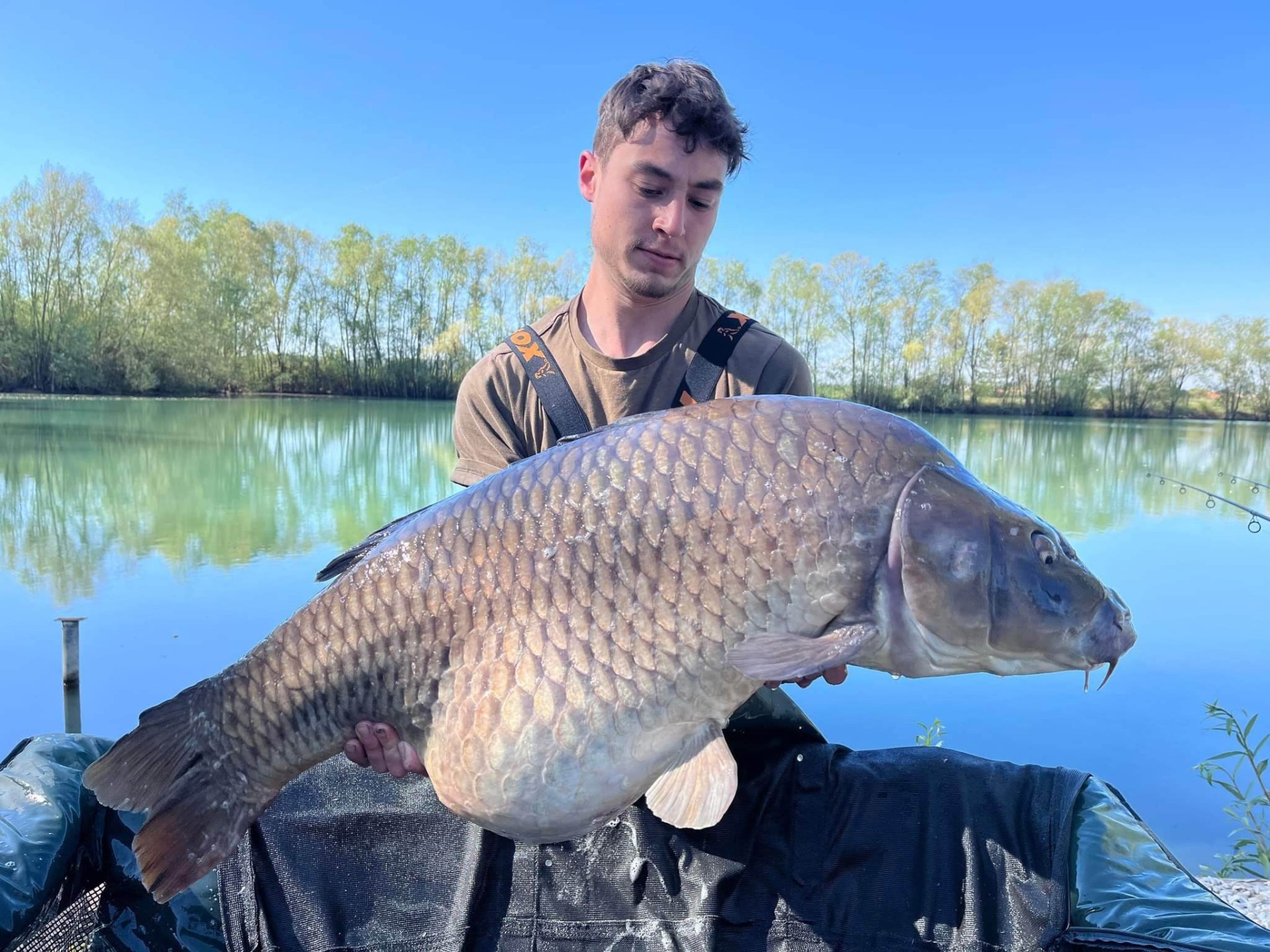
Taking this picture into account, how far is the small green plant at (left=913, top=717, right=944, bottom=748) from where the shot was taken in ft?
7.64

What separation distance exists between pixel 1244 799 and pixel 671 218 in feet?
6.48

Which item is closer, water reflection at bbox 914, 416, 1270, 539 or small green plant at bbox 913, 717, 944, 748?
small green plant at bbox 913, 717, 944, 748

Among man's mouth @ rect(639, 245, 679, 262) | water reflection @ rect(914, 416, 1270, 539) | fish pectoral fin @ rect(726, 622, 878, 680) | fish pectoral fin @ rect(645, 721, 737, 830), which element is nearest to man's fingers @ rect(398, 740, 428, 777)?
fish pectoral fin @ rect(645, 721, 737, 830)

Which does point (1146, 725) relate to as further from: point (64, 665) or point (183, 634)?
point (183, 634)

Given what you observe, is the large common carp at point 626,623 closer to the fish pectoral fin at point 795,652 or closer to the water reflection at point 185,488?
the fish pectoral fin at point 795,652

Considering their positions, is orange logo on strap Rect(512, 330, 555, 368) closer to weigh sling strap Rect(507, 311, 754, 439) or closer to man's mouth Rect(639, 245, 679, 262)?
weigh sling strap Rect(507, 311, 754, 439)

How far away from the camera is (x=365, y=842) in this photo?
4.69 ft

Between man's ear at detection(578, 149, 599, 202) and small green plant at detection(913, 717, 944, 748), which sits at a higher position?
man's ear at detection(578, 149, 599, 202)

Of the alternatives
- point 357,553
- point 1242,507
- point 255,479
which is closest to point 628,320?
point 357,553

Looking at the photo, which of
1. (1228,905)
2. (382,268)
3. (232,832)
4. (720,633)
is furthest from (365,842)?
(382,268)

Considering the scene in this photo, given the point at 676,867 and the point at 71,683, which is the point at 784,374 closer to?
the point at 676,867

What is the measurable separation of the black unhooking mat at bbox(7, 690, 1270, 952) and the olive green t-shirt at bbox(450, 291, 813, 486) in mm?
651

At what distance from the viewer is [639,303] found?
165 centimetres

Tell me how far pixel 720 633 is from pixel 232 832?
0.77m
